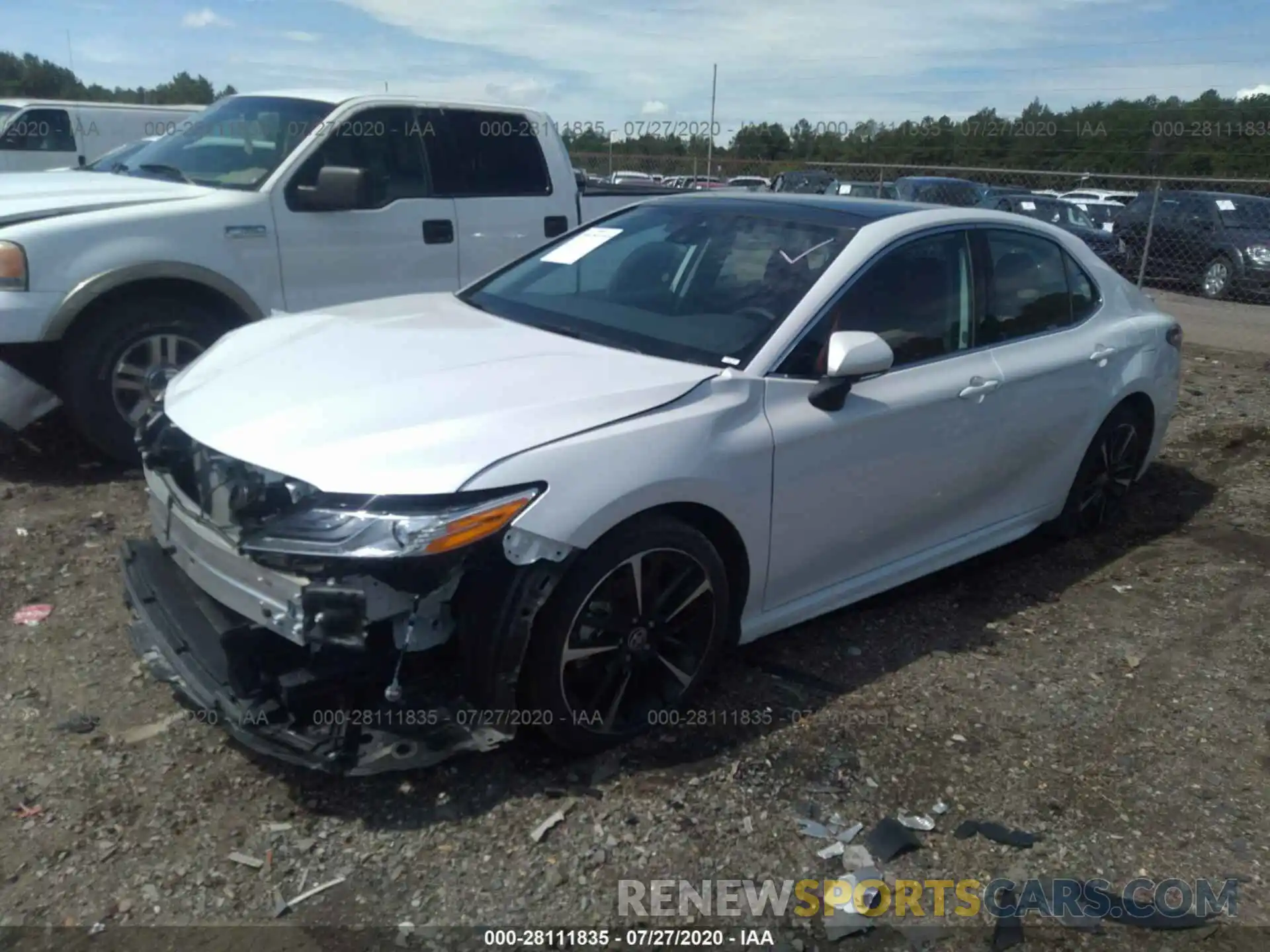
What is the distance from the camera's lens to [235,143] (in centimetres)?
618

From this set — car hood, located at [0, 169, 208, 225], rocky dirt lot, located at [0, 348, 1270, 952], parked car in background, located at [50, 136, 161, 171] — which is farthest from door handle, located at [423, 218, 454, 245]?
rocky dirt lot, located at [0, 348, 1270, 952]

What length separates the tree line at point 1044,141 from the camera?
3058 centimetres

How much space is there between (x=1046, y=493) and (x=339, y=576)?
3420 millimetres

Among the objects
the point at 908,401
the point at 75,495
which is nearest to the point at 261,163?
the point at 75,495

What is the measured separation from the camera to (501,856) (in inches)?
111

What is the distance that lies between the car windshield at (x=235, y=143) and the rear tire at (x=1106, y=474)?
4546 millimetres

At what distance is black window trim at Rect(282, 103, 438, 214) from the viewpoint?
19.2 ft

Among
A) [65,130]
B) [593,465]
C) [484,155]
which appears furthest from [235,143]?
[65,130]

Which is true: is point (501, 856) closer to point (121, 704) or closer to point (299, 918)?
point (299, 918)

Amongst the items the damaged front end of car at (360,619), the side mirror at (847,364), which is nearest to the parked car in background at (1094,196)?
the side mirror at (847,364)

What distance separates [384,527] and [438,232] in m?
4.07

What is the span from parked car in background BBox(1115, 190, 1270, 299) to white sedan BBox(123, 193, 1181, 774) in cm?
1298

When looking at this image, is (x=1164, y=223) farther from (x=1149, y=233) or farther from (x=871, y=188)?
(x=871, y=188)

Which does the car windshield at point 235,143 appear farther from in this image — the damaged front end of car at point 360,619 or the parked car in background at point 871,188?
the parked car in background at point 871,188
